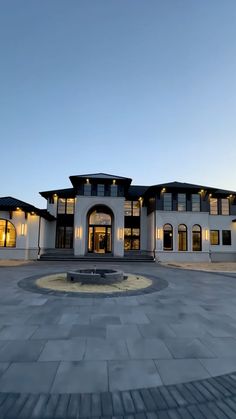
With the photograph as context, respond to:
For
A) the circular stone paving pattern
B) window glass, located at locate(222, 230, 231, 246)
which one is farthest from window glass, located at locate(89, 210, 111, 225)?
the circular stone paving pattern

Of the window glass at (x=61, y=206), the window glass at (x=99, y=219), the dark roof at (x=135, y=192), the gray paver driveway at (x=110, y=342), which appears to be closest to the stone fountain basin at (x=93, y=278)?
the gray paver driveway at (x=110, y=342)

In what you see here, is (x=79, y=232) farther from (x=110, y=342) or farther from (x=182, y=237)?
(x=110, y=342)

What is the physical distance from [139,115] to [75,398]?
26.0m

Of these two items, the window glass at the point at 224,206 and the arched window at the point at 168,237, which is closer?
the arched window at the point at 168,237

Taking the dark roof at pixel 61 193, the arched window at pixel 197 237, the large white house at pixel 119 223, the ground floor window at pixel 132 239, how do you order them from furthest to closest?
the ground floor window at pixel 132 239
the dark roof at pixel 61 193
the arched window at pixel 197 237
the large white house at pixel 119 223

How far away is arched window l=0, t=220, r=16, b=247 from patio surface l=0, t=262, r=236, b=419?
17.4 m

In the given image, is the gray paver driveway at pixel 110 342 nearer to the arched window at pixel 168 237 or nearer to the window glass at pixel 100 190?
the arched window at pixel 168 237

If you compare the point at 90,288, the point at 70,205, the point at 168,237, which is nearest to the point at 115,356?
the point at 90,288

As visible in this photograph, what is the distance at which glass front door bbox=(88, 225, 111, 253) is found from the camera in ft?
91.4

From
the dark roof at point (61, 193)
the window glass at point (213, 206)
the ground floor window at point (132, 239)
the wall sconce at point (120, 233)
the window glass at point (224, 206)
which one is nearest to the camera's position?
the wall sconce at point (120, 233)

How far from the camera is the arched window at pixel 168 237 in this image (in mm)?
24875

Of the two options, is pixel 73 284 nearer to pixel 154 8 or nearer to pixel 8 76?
pixel 154 8

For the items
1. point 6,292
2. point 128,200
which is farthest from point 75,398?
point 128,200

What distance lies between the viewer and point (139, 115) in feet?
81.6
